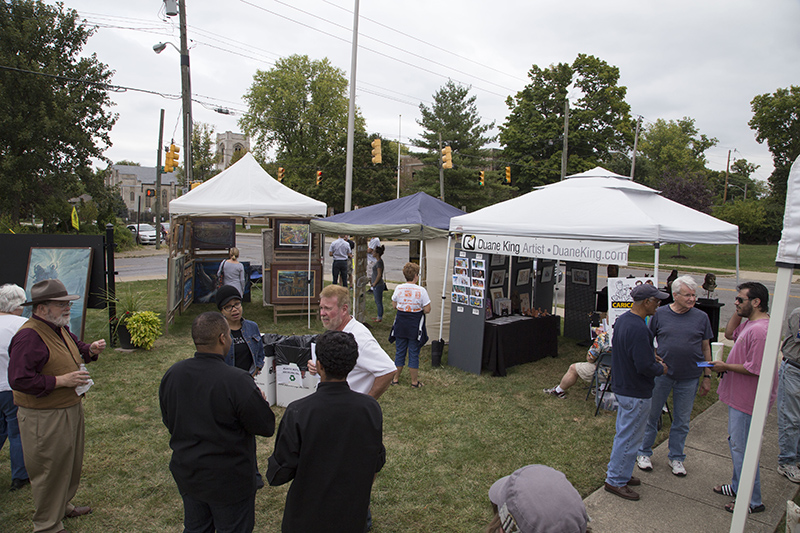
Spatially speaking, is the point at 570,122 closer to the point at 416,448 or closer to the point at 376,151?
the point at 376,151

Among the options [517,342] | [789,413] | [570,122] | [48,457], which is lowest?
[517,342]

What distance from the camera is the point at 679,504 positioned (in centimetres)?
412

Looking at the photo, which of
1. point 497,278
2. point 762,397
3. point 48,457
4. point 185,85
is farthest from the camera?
point 185,85

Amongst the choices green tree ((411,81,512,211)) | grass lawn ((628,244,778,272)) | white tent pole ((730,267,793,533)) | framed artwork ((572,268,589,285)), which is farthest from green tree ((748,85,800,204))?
white tent pole ((730,267,793,533))

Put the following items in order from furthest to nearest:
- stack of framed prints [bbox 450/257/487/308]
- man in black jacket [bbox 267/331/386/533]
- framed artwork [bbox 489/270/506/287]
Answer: framed artwork [bbox 489/270/506/287] < stack of framed prints [bbox 450/257/487/308] < man in black jacket [bbox 267/331/386/533]

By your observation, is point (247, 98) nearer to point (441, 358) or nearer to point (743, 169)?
point (441, 358)

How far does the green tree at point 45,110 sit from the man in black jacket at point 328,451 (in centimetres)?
2473

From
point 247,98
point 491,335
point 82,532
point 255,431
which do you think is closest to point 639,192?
point 491,335

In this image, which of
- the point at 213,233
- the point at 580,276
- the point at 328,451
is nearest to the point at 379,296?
the point at 580,276

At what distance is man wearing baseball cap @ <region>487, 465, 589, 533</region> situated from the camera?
1352 mm

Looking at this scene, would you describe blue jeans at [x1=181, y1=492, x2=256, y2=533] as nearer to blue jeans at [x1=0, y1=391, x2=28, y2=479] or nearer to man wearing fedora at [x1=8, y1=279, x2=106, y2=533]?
man wearing fedora at [x1=8, y1=279, x2=106, y2=533]

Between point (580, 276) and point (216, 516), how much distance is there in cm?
868

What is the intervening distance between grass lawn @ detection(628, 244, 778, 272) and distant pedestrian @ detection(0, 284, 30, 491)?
26.6 metres

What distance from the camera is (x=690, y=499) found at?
13.8ft
